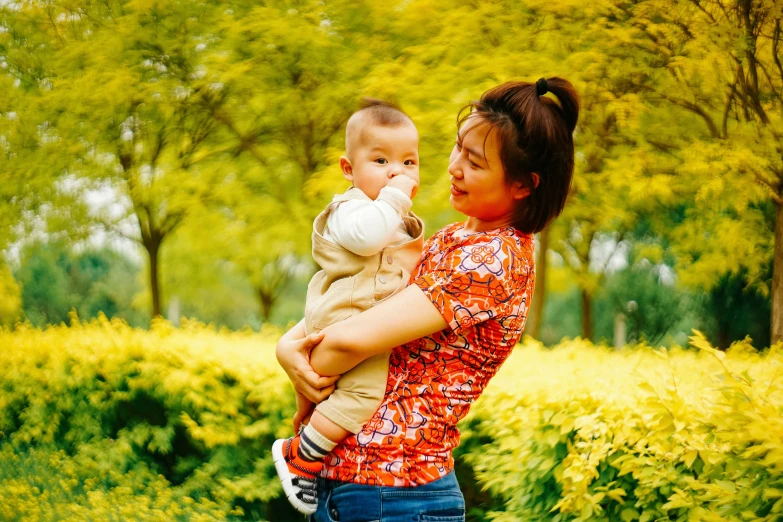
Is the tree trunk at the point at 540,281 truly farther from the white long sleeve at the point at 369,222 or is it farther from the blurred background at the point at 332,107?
the white long sleeve at the point at 369,222

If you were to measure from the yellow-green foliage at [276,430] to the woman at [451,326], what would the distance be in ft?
3.43

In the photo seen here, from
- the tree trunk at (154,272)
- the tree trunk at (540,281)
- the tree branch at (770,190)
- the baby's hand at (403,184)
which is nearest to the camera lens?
the baby's hand at (403,184)

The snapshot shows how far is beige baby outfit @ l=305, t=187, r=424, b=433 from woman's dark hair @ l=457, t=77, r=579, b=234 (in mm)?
262

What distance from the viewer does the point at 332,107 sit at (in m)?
9.44

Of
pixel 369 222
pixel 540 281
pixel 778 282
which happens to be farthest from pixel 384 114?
pixel 540 281

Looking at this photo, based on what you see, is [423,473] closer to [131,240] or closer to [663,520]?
[663,520]

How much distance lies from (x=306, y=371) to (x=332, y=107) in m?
8.10

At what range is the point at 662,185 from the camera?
310 inches

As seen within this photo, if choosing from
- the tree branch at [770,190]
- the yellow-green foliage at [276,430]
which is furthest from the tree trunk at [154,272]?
the tree branch at [770,190]

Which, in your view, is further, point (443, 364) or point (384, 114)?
point (384, 114)

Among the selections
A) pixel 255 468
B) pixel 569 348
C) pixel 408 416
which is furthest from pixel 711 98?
pixel 408 416

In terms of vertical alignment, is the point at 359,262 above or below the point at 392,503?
above

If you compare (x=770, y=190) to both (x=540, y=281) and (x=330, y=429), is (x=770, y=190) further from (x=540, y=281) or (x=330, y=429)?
(x=330, y=429)

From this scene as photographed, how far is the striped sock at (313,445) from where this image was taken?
1.60 m
